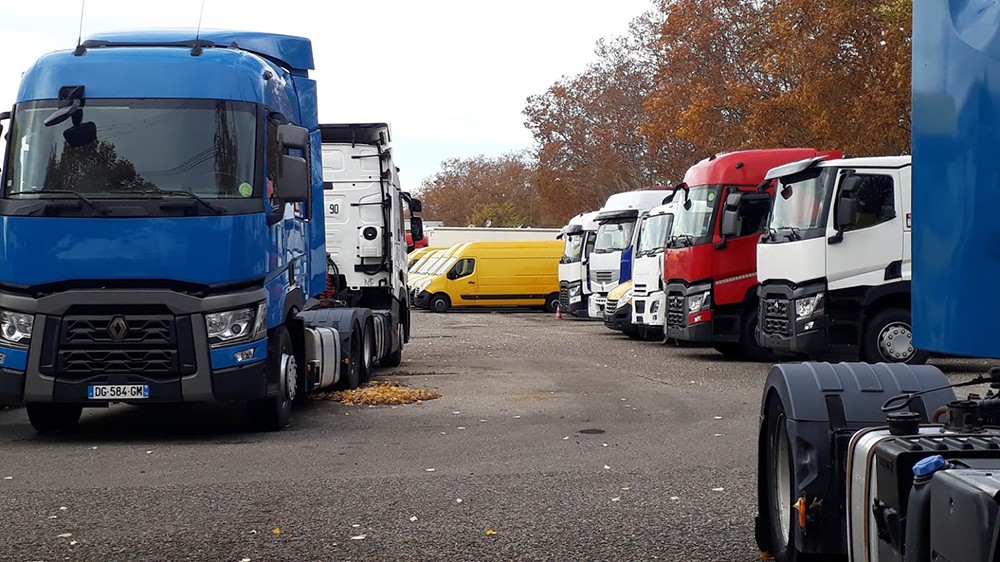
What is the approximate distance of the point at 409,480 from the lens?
914 centimetres

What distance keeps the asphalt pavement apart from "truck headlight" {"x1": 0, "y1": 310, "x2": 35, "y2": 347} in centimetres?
90

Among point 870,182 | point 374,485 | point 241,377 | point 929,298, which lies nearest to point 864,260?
point 870,182

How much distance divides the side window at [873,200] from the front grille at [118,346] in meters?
9.60

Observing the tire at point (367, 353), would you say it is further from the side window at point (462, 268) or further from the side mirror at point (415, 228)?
the side window at point (462, 268)

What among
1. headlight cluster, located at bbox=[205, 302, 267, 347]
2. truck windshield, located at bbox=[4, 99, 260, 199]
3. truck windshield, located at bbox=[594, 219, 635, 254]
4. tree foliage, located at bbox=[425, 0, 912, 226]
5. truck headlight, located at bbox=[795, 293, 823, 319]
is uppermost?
tree foliage, located at bbox=[425, 0, 912, 226]

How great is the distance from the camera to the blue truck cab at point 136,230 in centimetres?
1105

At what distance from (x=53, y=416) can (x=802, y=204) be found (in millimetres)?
10142

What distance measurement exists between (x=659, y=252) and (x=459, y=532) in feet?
60.5

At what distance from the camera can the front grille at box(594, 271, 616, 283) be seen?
34.3m

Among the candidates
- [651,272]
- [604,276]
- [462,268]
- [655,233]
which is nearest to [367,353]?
[651,272]

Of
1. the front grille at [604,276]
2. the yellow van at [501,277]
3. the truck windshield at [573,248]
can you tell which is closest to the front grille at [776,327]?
the front grille at [604,276]

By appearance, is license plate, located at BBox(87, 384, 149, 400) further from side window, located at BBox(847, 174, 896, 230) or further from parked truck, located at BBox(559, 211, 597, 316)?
parked truck, located at BBox(559, 211, 597, 316)

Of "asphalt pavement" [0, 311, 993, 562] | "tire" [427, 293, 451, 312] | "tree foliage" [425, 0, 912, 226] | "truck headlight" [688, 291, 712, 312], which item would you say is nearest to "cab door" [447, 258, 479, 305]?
"tire" [427, 293, 451, 312]

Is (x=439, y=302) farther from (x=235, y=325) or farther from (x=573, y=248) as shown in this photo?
(x=235, y=325)
